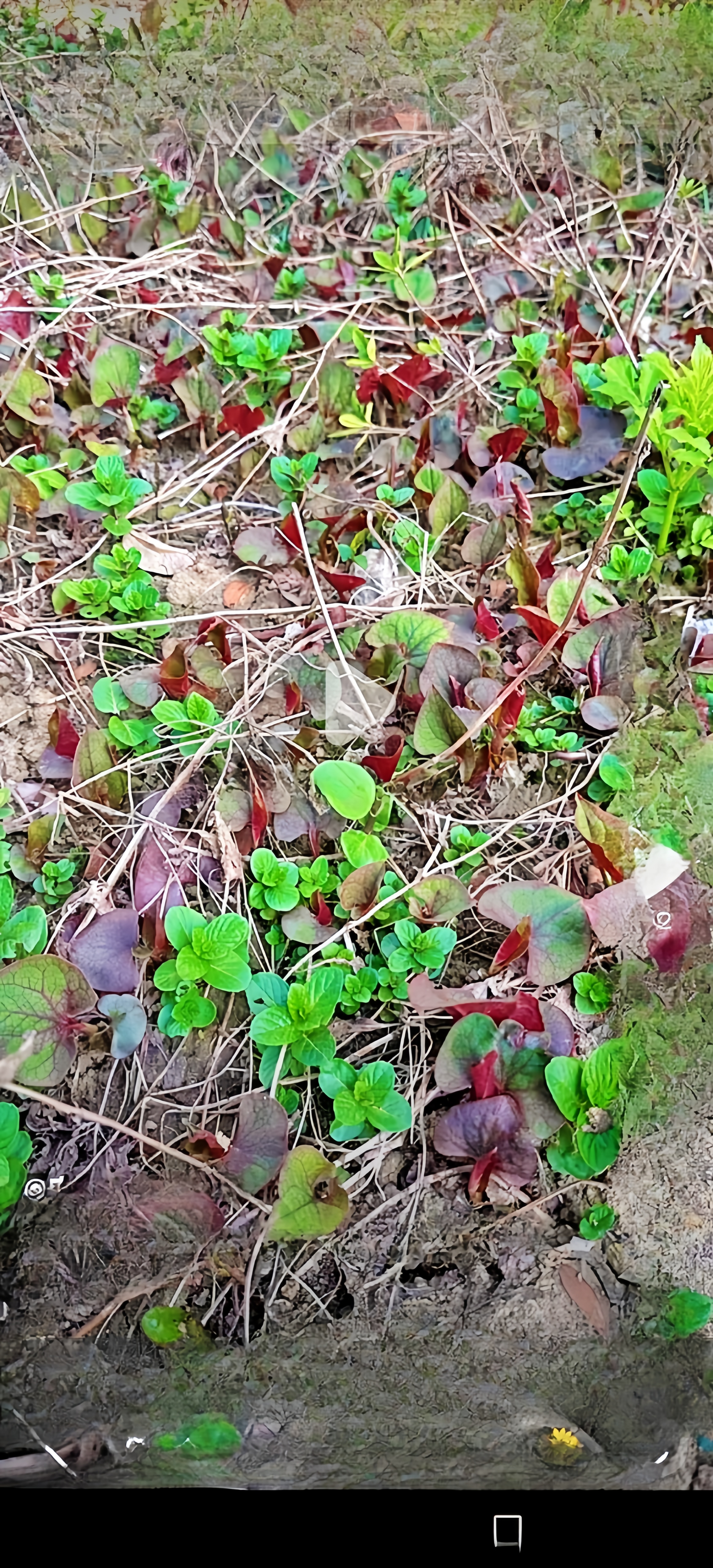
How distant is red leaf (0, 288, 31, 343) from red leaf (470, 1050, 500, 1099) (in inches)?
59.4

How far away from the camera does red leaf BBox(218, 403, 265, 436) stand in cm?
155

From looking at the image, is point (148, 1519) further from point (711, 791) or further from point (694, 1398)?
point (711, 791)

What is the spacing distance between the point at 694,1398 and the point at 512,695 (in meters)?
0.81

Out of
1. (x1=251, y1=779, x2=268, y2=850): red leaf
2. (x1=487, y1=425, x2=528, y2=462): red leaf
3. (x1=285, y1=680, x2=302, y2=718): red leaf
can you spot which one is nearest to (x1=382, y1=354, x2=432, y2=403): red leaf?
(x1=487, y1=425, x2=528, y2=462): red leaf

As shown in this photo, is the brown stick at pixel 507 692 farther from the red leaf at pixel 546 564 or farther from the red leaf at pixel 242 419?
the red leaf at pixel 242 419

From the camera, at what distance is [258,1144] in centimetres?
92

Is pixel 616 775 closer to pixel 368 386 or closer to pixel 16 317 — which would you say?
pixel 368 386

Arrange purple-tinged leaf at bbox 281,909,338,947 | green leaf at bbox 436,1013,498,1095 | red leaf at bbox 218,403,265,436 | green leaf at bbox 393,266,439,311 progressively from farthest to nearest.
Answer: green leaf at bbox 393,266,439,311, red leaf at bbox 218,403,265,436, purple-tinged leaf at bbox 281,909,338,947, green leaf at bbox 436,1013,498,1095

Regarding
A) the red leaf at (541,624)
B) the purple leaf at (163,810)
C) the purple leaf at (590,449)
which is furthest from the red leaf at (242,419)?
the purple leaf at (163,810)

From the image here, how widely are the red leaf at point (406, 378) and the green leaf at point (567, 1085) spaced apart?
1185 millimetres

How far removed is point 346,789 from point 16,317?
118 centimetres

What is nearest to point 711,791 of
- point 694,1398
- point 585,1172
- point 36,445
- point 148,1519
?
point 585,1172

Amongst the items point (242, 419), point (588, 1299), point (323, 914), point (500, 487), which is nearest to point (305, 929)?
point (323, 914)

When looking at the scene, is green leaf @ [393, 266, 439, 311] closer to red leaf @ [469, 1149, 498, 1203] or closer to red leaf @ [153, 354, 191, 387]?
red leaf @ [153, 354, 191, 387]
